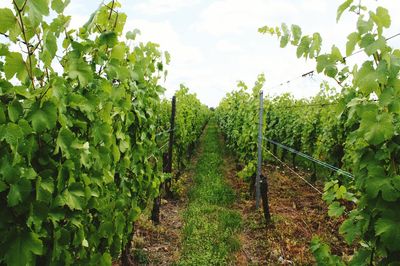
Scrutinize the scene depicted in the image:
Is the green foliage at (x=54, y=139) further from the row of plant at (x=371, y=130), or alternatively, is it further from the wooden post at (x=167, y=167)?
the wooden post at (x=167, y=167)

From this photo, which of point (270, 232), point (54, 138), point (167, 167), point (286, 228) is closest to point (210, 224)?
point (270, 232)

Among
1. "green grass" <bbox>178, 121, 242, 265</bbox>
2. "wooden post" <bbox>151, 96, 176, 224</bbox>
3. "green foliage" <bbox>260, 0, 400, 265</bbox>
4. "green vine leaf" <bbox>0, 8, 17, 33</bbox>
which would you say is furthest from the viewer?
"wooden post" <bbox>151, 96, 176, 224</bbox>

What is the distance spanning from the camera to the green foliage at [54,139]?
160 centimetres

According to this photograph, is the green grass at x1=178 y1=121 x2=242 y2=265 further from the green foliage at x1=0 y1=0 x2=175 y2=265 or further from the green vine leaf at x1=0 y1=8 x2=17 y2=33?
the green vine leaf at x1=0 y1=8 x2=17 y2=33

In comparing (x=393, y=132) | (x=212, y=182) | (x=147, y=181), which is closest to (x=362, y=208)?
(x=393, y=132)

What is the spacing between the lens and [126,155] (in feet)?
11.1

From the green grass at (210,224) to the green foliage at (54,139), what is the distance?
1921 mm

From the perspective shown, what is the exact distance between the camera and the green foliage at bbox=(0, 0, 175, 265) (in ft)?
5.25

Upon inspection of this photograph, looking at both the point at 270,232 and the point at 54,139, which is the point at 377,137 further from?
the point at 270,232

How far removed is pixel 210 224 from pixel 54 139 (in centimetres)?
422

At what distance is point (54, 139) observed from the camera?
1.92 meters

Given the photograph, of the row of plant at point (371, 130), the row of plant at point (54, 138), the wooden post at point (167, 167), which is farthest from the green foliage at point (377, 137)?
the wooden post at point (167, 167)

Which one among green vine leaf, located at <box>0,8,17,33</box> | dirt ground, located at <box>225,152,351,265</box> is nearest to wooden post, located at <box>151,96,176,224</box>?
dirt ground, located at <box>225,152,351,265</box>

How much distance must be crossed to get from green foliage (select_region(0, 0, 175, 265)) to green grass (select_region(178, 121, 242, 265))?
192 centimetres
